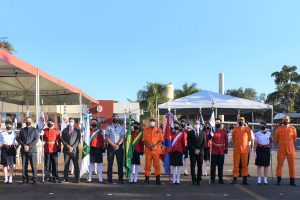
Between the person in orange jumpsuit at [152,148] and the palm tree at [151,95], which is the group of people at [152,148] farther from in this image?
the palm tree at [151,95]

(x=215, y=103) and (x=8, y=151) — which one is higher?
(x=215, y=103)

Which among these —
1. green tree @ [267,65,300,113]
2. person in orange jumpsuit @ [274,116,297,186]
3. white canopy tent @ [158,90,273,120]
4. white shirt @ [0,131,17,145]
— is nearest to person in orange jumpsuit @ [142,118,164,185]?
person in orange jumpsuit @ [274,116,297,186]

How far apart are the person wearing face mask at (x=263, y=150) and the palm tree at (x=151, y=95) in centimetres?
3770

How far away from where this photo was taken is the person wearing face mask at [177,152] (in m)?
13.2

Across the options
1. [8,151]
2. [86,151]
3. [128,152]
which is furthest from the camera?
[86,151]

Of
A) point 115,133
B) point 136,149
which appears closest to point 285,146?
point 136,149

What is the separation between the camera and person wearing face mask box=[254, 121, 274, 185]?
13.2 metres

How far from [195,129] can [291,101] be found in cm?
5591

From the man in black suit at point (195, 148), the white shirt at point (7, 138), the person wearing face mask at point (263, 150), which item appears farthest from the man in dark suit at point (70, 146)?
the person wearing face mask at point (263, 150)

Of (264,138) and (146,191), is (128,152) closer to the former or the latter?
(146,191)

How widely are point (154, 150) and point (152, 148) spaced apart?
0.28 ft

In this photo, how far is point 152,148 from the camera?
1291 centimetres

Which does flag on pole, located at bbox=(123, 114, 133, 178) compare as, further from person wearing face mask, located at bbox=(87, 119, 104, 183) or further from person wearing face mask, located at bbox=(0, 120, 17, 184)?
person wearing face mask, located at bbox=(0, 120, 17, 184)

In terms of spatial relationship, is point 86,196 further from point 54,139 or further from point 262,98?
point 262,98
